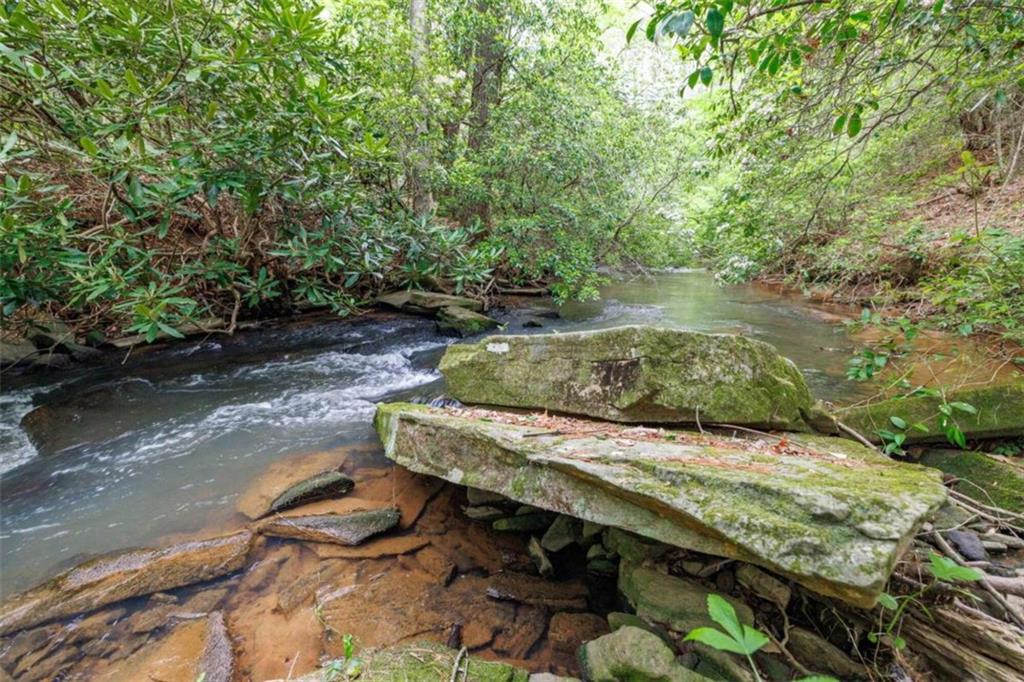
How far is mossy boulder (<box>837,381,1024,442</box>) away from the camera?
10.4 feet

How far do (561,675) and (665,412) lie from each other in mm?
1908

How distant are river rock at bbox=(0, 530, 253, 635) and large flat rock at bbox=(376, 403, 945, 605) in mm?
1366

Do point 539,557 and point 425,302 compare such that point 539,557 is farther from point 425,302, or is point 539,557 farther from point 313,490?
point 425,302

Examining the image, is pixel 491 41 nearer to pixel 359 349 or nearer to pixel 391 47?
pixel 391 47

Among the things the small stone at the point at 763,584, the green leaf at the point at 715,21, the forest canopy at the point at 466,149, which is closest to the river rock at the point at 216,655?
the small stone at the point at 763,584

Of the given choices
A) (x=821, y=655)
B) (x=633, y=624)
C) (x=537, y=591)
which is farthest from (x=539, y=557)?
(x=821, y=655)

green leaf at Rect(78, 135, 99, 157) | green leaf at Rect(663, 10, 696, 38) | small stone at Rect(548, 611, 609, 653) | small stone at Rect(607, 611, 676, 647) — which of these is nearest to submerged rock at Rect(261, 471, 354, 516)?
small stone at Rect(548, 611, 609, 653)

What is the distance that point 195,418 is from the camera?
5230 millimetres

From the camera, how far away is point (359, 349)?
802 cm

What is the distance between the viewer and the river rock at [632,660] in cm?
195

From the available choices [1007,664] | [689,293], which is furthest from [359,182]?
[689,293]

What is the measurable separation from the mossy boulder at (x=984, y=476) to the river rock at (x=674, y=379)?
939 millimetres

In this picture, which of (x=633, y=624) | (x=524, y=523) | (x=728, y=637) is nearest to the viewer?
(x=728, y=637)

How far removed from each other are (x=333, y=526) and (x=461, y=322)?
19.3 ft
